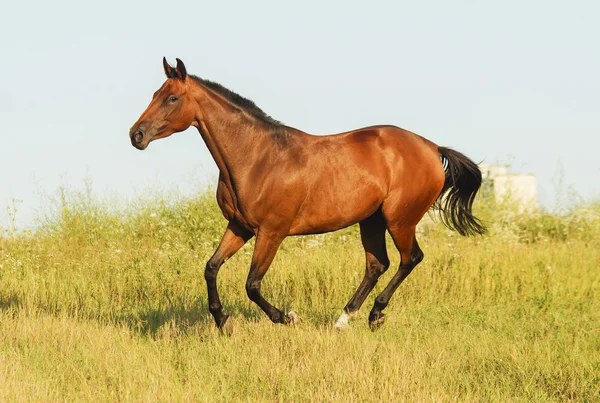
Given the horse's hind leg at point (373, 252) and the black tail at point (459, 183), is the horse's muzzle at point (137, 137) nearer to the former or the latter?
the horse's hind leg at point (373, 252)

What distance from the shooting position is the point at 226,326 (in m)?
6.65

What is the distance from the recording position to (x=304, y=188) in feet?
22.0

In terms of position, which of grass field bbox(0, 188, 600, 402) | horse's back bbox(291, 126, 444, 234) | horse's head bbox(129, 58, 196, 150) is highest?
horse's head bbox(129, 58, 196, 150)

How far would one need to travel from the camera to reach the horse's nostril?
609cm

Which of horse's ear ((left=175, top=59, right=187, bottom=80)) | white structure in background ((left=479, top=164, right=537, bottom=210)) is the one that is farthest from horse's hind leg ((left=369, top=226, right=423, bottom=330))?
white structure in background ((left=479, top=164, right=537, bottom=210))

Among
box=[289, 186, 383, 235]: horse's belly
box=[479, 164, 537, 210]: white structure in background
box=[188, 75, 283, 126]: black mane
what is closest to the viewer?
box=[188, 75, 283, 126]: black mane

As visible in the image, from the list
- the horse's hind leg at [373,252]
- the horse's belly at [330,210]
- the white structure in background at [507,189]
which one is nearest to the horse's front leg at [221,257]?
the horse's belly at [330,210]

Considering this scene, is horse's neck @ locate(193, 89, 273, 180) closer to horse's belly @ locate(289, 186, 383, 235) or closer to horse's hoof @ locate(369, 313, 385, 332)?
horse's belly @ locate(289, 186, 383, 235)

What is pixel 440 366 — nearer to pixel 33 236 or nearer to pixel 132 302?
pixel 132 302

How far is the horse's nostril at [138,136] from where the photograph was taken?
20.0ft

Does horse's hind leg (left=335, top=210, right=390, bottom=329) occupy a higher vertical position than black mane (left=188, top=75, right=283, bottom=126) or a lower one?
lower

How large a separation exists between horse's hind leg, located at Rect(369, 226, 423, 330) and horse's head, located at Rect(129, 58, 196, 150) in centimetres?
252

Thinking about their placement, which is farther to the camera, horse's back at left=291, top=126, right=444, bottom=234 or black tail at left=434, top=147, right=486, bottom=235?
black tail at left=434, top=147, right=486, bottom=235

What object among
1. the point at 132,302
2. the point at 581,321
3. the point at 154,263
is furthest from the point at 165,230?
the point at 581,321
